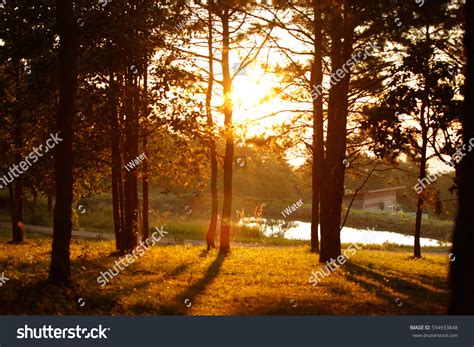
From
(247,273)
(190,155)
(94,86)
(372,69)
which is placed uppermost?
(372,69)

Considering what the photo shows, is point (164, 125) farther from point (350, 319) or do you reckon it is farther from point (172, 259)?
point (350, 319)

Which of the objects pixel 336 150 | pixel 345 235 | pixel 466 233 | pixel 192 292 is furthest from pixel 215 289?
pixel 345 235

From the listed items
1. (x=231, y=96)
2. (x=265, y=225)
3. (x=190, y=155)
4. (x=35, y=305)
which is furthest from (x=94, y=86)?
(x=265, y=225)

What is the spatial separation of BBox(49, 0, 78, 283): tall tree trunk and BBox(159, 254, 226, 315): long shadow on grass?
92.2 inches

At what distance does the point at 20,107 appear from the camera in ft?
55.4

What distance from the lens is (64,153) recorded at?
11766 mm

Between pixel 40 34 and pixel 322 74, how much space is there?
12.7m

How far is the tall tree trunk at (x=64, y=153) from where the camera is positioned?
461 inches

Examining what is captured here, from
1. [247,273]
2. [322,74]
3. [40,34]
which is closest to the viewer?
[40,34]

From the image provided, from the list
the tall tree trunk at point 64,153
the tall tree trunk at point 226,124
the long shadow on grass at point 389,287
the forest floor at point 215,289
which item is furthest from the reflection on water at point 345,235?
the tall tree trunk at point 64,153

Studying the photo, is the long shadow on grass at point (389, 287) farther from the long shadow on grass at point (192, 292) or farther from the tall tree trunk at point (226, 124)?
the tall tree trunk at point (226, 124)

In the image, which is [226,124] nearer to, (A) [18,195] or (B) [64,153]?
(A) [18,195]

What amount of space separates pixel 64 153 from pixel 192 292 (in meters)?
4.03

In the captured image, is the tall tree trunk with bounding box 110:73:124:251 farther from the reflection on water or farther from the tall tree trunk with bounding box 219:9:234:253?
the reflection on water
